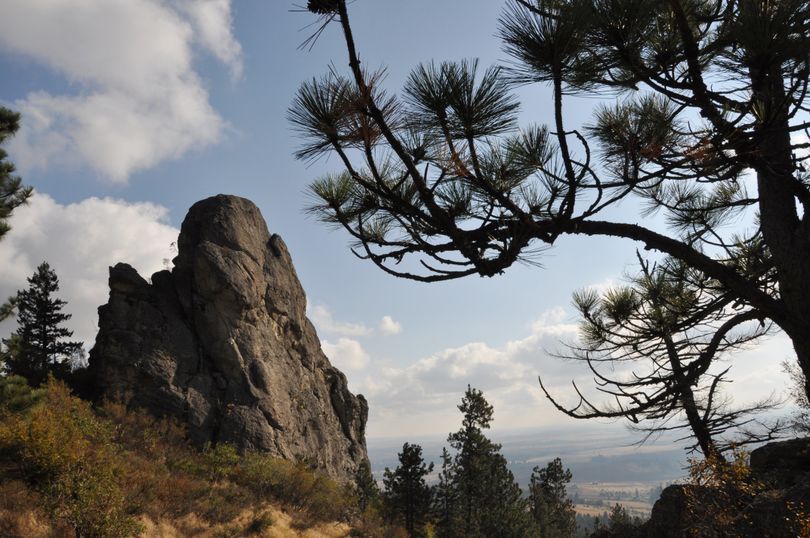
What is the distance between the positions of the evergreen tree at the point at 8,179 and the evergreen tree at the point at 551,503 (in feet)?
83.2

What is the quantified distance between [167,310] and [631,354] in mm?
20631

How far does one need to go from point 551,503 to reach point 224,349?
21.0 meters

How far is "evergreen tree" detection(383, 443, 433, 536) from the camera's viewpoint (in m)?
23.1

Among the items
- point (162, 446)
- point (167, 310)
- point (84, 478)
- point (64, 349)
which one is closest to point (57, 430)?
point (84, 478)

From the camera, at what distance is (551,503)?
3078cm

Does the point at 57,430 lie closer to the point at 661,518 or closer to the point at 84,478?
the point at 84,478

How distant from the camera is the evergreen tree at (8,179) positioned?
11391 mm

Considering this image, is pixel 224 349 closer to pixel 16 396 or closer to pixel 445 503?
pixel 16 396

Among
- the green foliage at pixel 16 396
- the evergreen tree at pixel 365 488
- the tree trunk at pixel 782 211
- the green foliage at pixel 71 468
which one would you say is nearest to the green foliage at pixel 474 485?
the evergreen tree at pixel 365 488

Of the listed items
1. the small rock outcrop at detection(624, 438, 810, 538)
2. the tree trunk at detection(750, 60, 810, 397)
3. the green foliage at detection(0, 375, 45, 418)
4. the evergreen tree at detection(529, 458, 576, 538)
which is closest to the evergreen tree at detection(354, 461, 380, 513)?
the evergreen tree at detection(529, 458, 576, 538)

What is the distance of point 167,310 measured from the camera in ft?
72.1

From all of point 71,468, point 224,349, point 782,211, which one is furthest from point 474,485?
point 782,211

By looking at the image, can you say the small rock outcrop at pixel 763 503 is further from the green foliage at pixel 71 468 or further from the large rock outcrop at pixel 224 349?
the large rock outcrop at pixel 224 349

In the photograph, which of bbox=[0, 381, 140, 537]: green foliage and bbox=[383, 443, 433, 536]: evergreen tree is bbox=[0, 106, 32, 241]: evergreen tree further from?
bbox=[383, 443, 433, 536]: evergreen tree
